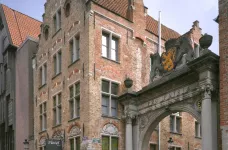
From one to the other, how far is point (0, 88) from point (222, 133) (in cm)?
2432

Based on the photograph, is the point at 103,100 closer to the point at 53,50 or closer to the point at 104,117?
the point at 104,117

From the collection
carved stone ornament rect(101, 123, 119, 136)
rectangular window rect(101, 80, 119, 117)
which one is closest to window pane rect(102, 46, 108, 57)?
rectangular window rect(101, 80, 119, 117)

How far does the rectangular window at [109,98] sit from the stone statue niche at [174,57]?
2.18 metres

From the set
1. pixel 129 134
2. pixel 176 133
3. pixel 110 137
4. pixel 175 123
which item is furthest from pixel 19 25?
pixel 129 134

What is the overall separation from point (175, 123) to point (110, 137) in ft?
16.9

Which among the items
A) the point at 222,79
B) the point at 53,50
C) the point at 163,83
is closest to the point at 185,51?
the point at 163,83

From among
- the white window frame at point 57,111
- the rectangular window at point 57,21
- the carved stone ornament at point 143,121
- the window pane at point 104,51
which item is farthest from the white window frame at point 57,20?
the carved stone ornament at point 143,121

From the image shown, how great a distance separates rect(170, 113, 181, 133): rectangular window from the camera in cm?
2123

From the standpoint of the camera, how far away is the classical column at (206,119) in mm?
12883

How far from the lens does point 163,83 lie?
51.7 ft

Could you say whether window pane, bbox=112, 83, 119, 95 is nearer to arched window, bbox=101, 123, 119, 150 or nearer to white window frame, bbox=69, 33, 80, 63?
arched window, bbox=101, 123, 119, 150

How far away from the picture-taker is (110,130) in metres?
17.8

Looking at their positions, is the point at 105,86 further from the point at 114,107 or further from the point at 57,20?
the point at 57,20

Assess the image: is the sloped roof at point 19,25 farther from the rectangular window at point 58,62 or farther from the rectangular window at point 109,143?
the rectangular window at point 109,143
